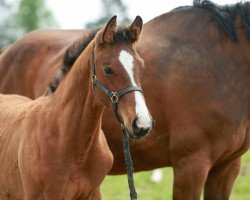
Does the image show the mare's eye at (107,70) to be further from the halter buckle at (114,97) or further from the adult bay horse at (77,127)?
the halter buckle at (114,97)

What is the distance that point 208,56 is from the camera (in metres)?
4.37

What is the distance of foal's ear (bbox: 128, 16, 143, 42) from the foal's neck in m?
0.32

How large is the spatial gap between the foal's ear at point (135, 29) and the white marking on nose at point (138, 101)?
0.52 ft

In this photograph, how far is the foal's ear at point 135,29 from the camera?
3432 millimetres

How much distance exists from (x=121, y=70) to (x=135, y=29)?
328mm

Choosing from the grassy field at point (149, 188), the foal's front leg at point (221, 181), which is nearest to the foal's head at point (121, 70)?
the foal's front leg at point (221, 181)

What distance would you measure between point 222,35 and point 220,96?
52 cm

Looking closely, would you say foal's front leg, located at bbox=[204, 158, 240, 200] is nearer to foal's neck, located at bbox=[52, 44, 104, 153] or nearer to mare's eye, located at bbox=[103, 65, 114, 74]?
foal's neck, located at bbox=[52, 44, 104, 153]

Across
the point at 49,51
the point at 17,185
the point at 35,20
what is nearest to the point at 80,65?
the point at 17,185

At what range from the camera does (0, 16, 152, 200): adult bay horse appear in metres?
3.35

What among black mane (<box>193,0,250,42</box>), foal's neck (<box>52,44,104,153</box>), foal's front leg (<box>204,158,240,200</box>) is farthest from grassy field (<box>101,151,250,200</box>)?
foal's neck (<box>52,44,104,153</box>)

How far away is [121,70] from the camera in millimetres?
3281

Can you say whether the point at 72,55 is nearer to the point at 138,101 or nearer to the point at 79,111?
the point at 79,111

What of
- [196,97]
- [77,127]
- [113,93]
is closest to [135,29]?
[113,93]
